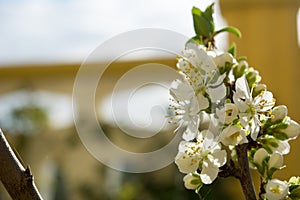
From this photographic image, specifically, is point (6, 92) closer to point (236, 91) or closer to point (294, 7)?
point (294, 7)

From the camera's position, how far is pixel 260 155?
583 millimetres

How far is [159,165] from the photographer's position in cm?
263

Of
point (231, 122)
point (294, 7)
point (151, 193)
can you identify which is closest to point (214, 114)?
point (231, 122)

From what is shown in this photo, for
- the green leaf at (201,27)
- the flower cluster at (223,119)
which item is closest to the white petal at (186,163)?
the flower cluster at (223,119)

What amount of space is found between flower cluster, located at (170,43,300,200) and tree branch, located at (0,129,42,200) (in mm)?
142

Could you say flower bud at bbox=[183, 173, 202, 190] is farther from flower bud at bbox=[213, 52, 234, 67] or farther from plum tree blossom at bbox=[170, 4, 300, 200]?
flower bud at bbox=[213, 52, 234, 67]

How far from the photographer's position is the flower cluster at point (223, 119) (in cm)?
55

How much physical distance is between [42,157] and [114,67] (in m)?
0.62

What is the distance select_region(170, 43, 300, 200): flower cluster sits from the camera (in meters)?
0.55

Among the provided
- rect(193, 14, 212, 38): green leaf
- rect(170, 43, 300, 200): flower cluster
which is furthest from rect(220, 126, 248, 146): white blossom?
rect(193, 14, 212, 38): green leaf

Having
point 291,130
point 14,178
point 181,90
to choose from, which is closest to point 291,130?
point 291,130

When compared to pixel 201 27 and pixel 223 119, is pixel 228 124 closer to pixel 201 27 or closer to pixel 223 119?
pixel 223 119

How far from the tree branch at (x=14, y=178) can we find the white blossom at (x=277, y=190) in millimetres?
185

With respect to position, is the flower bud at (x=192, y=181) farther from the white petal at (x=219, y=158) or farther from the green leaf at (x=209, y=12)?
the green leaf at (x=209, y=12)
